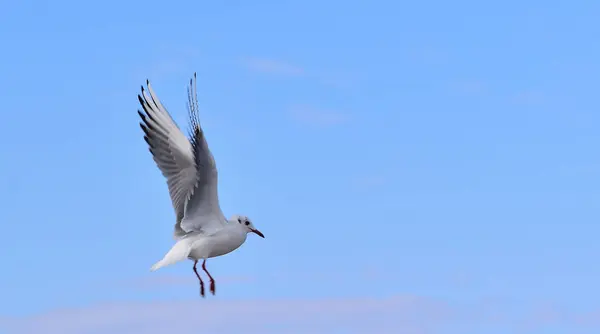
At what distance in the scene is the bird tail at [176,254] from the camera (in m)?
17.6

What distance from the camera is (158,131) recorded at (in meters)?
19.4

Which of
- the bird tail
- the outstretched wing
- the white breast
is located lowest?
the bird tail

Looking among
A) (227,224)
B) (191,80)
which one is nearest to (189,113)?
(191,80)

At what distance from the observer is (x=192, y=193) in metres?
18.6

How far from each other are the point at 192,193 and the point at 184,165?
0.58 meters

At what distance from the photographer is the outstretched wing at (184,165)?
18.3 metres

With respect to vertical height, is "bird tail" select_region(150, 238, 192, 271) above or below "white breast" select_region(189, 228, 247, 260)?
below

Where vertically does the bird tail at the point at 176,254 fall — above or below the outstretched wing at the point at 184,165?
below

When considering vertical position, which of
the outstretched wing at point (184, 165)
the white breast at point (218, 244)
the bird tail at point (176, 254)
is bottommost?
the bird tail at point (176, 254)

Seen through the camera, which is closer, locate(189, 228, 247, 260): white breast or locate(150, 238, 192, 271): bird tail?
locate(150, 238, 192, 271): bird tail

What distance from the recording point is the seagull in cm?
1825

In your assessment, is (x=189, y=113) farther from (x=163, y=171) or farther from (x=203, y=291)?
(x=203, y=291)

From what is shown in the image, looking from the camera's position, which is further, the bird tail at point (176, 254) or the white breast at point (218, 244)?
the white breast at point (218, 244)

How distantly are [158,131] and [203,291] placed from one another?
334cm
